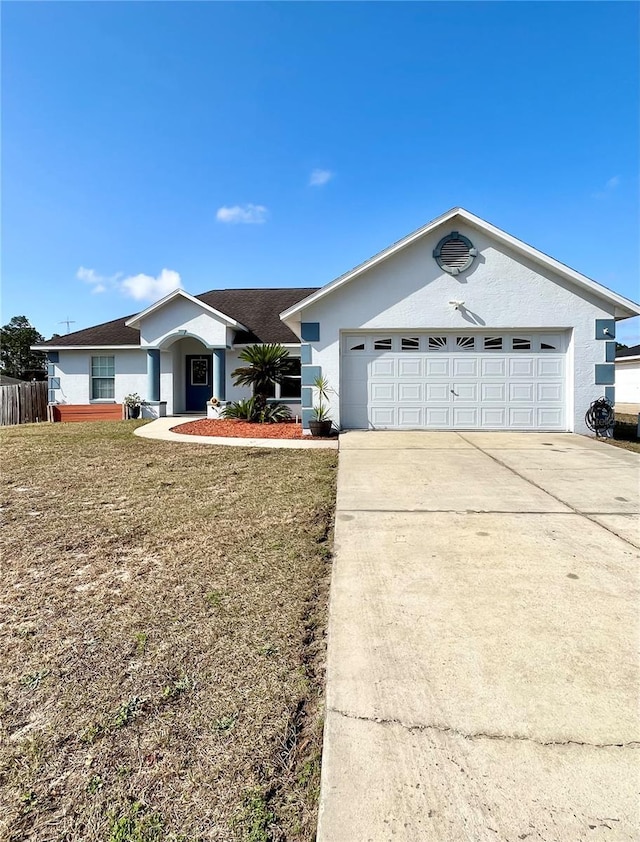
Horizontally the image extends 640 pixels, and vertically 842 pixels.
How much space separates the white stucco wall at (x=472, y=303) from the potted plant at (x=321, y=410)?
0.98ft

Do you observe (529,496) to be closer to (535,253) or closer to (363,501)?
(363,501)

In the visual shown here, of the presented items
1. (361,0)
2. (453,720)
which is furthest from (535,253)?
(453,720)

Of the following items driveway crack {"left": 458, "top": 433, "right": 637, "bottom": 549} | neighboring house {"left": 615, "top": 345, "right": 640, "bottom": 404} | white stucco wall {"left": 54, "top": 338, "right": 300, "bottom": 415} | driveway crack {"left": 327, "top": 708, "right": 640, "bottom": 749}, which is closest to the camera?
driveway crack {"left": 327, "top": 708, "right": 640, "bottom": 749}

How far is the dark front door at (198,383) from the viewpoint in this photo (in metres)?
17.8

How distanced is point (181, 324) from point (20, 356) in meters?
49.3

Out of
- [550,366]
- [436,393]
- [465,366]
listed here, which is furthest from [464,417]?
[550,366]

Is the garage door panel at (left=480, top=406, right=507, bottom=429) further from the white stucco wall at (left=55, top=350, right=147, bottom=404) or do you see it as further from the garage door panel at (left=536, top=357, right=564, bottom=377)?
the white stucco wall at (left=55, top=350, right=147, bottom=404)

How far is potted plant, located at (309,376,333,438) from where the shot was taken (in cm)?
1085

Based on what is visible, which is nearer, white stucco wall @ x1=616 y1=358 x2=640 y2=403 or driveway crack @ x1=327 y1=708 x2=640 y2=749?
driveway crack @ x1=327 y1=708 x2=640 y2=749

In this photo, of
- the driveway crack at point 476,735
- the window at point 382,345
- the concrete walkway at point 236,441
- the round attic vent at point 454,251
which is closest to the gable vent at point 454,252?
the round attic vent at point 454,251

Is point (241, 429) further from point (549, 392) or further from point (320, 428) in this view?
point (549, 392)

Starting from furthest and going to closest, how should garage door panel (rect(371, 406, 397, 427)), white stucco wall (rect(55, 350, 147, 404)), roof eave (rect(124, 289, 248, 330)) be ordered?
white stucco wall (rect(55, 350, 147, 404)) → roof eave (rect(124, 289, 248, 330)) → garage door panel (rect(371, 406, 397, 427))

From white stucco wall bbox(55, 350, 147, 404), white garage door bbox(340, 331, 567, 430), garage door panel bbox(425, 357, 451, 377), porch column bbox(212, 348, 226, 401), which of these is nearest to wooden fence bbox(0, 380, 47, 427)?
white stucco wall bbox(55, 350, 147, 404)

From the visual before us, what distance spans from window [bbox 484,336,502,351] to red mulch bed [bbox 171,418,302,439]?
18.1 ft
